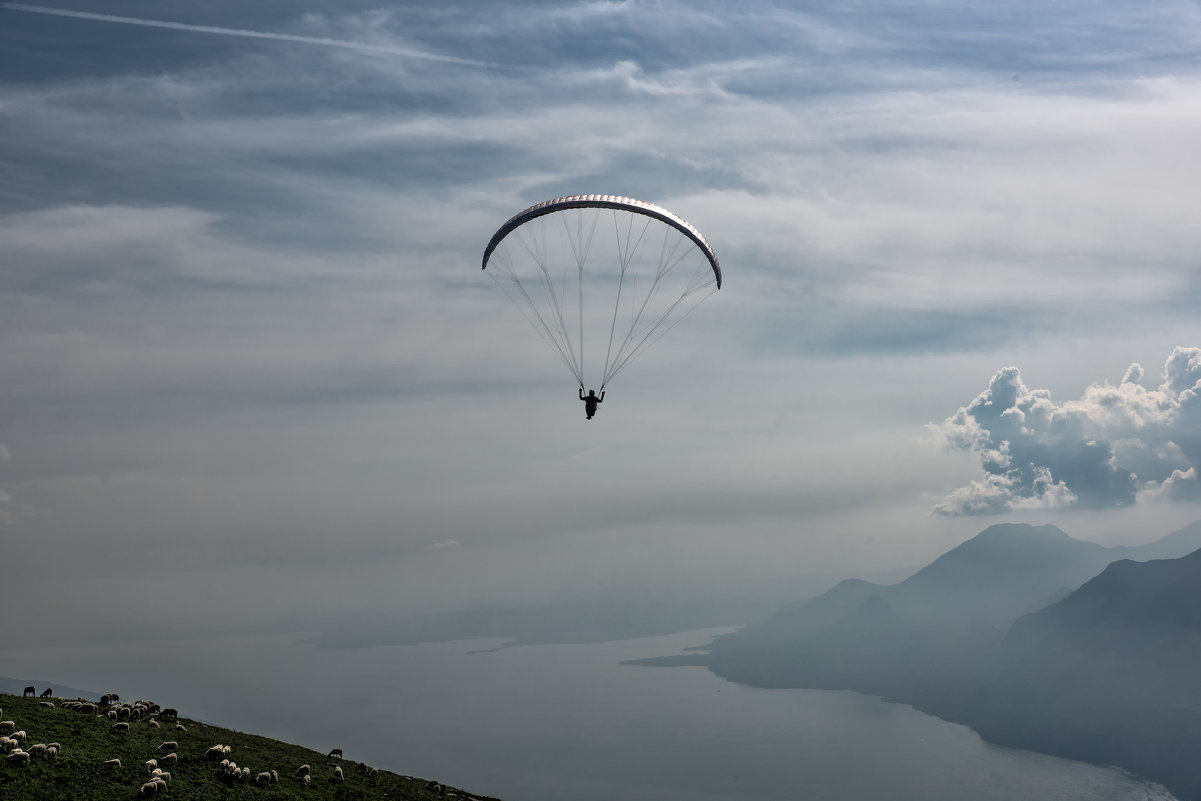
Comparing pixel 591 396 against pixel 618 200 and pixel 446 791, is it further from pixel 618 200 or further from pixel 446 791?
pixel 446 791

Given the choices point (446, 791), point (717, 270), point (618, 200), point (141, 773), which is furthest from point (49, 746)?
point (717, 270)

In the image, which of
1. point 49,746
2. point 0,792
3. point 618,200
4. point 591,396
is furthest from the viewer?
point 591,396

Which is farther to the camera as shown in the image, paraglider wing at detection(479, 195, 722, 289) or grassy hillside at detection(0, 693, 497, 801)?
paraglider wing at detection(479, 195, 722, 289)

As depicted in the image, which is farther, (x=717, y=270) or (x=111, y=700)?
(x=717, y=270)

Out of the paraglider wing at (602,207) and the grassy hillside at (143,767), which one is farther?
the paraglider wing at (602,207)

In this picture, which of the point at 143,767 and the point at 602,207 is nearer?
the point at 143,767

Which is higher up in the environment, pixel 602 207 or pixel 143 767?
pixel 602 207

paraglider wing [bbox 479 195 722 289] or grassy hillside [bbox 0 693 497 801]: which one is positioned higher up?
paraglider wing [bbox 479 195 722 289]

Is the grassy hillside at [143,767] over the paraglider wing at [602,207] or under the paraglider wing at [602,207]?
under
